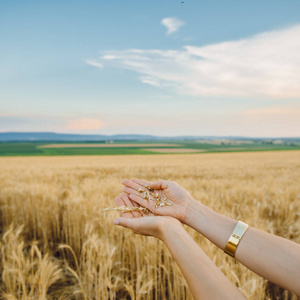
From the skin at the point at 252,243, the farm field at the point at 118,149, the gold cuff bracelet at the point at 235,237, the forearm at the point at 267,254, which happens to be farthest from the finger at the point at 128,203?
the farm field at the point at 118,149

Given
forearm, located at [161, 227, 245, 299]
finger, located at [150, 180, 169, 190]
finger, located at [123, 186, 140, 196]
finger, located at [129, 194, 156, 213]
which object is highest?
finger, located at [150, 180, 169, 190]

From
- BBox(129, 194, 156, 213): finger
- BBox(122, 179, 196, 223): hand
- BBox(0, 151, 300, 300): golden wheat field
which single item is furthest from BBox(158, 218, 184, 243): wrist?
BBox(0, 151, 300, 300): golden wheat field

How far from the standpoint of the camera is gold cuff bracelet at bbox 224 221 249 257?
1381 millimetres

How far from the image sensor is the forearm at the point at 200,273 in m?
1.03

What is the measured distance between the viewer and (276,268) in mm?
1163

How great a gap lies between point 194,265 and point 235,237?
37 centimetres

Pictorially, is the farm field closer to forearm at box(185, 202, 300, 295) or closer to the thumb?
the thumb

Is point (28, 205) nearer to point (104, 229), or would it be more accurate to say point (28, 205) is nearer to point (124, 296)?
point (104, 229)

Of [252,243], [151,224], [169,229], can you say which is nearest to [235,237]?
[252,243]

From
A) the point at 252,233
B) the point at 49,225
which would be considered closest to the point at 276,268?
the point at 252,233

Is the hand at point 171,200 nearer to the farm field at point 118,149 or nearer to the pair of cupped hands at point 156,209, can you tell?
the pair of cupped hands at point 156,209

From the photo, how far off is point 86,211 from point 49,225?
31.5 inches

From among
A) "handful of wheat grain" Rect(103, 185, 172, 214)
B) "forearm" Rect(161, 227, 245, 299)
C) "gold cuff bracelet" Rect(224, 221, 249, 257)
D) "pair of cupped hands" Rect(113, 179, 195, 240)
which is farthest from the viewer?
"handful of wheat grain" Rect(103, 185, 172, 214)

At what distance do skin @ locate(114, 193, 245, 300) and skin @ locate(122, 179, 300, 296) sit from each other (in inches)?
9.2
